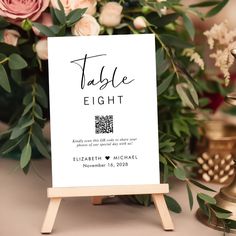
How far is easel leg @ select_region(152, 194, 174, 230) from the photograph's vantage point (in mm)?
1011

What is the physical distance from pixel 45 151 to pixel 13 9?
307 millimetres

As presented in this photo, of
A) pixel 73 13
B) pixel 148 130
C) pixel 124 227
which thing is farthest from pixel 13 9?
pixel 124 227

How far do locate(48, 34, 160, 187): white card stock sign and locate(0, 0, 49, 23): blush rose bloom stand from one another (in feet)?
0.46

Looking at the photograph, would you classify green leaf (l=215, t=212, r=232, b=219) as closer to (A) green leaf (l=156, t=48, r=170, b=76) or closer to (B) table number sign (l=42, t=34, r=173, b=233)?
(B) table number sign (l=42, t=34, r=173, b=233)

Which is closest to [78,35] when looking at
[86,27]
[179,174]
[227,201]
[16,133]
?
[86,27]

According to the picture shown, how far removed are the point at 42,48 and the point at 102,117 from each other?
225 mm

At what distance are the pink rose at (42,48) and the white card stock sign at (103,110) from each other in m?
0.12

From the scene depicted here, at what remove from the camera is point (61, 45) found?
987 mm

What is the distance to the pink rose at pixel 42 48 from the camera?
1102mm

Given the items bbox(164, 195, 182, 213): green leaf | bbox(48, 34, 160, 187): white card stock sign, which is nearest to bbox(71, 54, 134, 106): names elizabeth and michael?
bbox(48, 34, 160, 187): white card stock sign

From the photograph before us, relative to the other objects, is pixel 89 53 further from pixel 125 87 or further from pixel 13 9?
pixel 13 9

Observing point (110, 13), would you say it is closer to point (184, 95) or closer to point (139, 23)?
point (139, 23)

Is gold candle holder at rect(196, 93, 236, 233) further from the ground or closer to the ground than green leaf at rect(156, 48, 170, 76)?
closer to the ground

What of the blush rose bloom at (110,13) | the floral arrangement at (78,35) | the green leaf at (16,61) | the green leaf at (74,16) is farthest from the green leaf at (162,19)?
the green leaf at (16,61)
